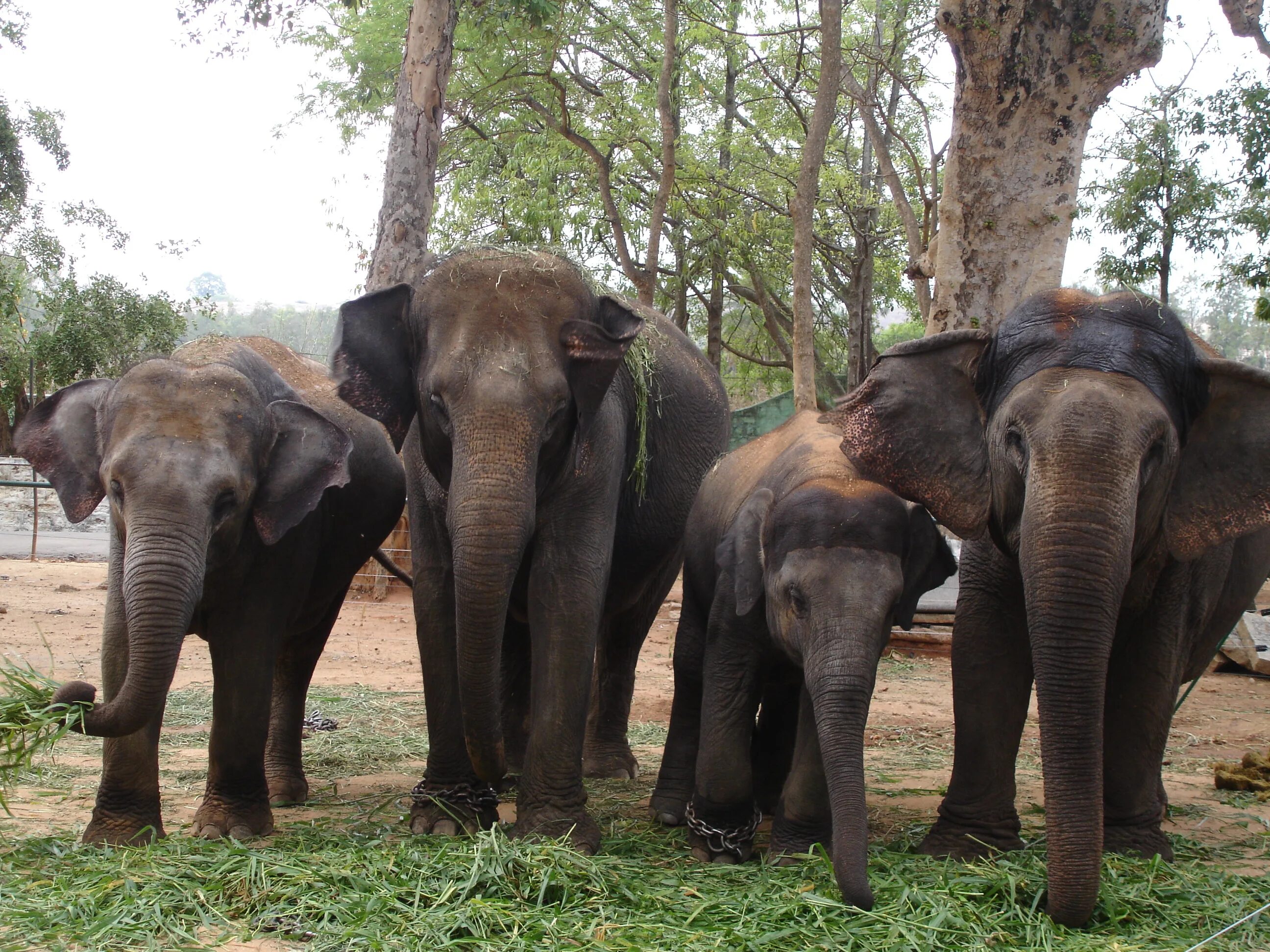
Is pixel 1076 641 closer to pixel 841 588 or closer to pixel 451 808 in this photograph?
pixel 841 588

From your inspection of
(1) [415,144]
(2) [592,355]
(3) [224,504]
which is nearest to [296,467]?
(3) [224,504]

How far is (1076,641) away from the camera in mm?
4117

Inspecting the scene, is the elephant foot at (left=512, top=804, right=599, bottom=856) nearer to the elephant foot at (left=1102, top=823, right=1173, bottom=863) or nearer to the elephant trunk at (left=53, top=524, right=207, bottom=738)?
the elephant trunk at (left=53, top=524, right=207, bottom=738)

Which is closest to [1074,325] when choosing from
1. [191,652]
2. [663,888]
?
[663,888]

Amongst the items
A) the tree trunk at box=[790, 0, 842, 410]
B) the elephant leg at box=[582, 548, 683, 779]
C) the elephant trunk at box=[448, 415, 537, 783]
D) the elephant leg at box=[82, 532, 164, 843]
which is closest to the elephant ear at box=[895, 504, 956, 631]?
the elephant trunk at box=[448, 415, 537, 783]

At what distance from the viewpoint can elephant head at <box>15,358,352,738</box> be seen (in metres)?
4.57

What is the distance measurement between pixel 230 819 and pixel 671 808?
6.54 ft

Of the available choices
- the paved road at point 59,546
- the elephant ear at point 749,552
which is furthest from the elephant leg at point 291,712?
the paved road at point 59,546

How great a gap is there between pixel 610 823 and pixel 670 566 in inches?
89.7

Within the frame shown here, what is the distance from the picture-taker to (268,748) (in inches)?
262

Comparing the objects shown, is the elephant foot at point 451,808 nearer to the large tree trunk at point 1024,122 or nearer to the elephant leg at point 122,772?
the elephant leg at point 122,772

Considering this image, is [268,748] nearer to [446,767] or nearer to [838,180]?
[446,767]

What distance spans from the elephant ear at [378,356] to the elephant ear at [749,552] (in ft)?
5.01

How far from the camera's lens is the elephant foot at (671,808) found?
232 inches
